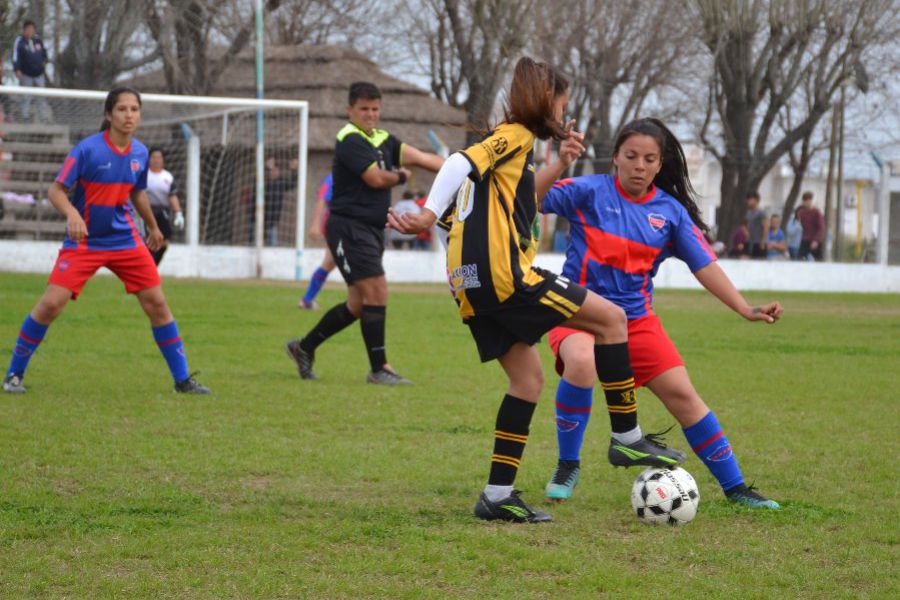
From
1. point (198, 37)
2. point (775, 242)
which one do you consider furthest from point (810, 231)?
point (198, 37)

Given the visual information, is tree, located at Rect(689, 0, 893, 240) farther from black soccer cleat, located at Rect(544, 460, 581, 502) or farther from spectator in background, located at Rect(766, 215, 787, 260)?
black soccer cleat, located at Rect(544, 460, 581, 502)

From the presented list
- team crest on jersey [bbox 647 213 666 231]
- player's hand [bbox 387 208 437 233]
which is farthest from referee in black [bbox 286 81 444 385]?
player's hand [bbox 387 208 437 233]

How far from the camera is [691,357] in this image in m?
11.3

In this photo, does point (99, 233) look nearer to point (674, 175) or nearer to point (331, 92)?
point (674, 175)

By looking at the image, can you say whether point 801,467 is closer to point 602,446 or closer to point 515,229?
point 602,446

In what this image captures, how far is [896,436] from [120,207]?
4.73 metres

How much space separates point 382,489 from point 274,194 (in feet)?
56.6

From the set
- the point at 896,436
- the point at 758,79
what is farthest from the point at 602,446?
the point at 758,79

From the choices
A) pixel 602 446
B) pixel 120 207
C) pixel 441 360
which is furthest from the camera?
pixel 441 360

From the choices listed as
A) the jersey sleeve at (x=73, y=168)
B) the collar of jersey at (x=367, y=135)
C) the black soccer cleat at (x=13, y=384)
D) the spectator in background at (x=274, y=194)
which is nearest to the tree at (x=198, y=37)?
the spectator in background at (x=274, y=194)

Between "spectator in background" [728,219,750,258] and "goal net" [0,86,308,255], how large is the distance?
8052 mm

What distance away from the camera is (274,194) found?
2234 centimetres

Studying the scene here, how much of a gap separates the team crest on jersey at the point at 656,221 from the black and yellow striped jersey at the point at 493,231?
729 mm

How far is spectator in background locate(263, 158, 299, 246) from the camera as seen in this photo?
2225 centimetres
